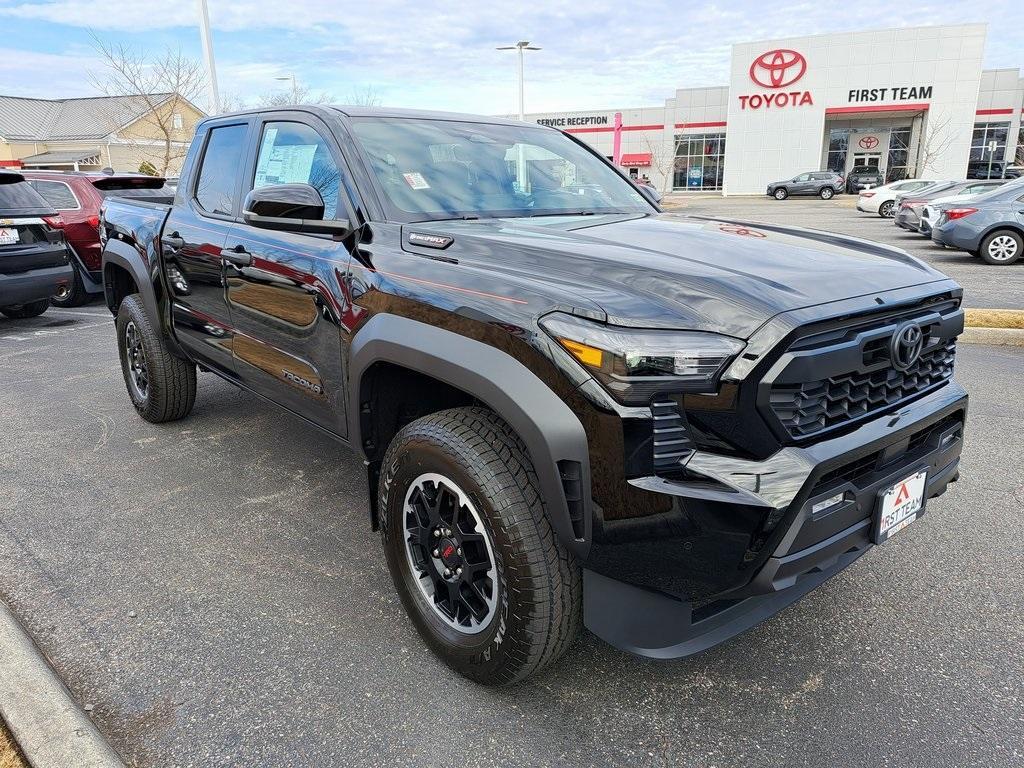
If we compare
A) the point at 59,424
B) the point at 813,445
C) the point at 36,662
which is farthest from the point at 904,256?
the point at 59,424

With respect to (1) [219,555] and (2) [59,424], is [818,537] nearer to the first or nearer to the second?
(1) [219,555]

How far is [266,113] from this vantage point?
3629mm

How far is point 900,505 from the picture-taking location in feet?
7.26

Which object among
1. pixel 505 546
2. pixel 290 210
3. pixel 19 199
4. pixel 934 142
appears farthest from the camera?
pixel 934 142

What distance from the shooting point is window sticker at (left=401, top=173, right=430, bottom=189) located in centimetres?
298

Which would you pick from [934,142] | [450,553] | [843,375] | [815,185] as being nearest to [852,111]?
[934,142]

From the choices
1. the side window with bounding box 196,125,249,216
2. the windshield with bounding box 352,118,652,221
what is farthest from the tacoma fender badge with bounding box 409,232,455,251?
the side window with bounding box 196,125,249,216

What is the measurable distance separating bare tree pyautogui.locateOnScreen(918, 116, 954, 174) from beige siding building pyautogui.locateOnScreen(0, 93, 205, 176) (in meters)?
45.2

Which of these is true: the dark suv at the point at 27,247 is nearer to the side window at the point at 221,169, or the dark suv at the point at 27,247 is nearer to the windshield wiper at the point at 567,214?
the side window at the point at 221,169

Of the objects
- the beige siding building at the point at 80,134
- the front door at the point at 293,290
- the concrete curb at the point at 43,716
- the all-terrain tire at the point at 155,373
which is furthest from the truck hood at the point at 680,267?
the beige siding building at the point at 80,134

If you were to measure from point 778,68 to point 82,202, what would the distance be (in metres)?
46.5

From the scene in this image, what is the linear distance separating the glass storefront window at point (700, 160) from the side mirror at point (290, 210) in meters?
53.6

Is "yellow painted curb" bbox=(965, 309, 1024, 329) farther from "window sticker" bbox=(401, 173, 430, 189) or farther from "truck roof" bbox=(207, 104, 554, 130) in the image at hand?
"window sticker" bbox=(401, 173, 430, 189)

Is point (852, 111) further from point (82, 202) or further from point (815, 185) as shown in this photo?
point (82, 202)
